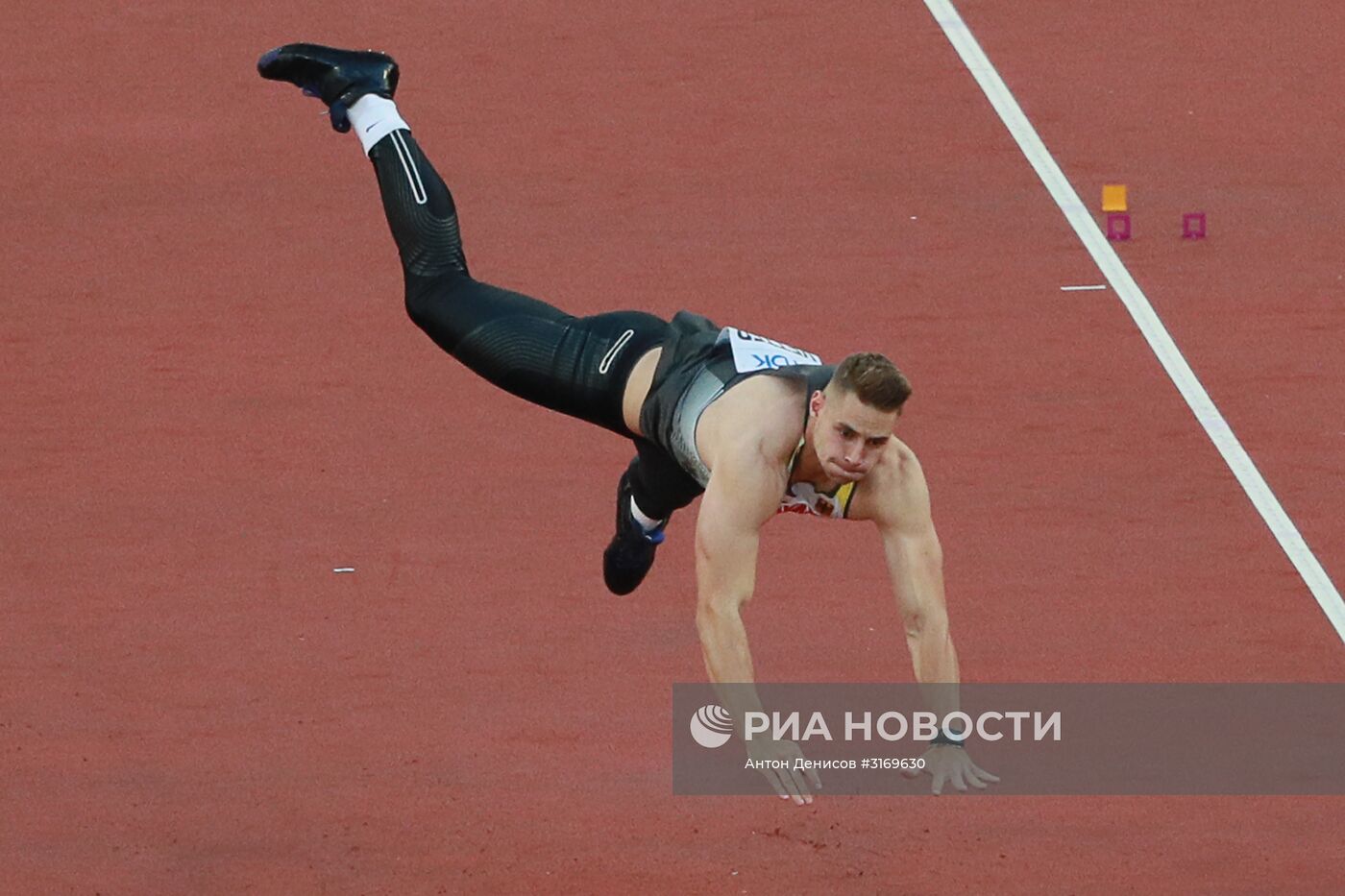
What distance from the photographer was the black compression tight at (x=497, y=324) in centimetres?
771

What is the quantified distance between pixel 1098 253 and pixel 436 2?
453 centimetres

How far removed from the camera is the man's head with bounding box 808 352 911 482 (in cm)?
Answer: 652

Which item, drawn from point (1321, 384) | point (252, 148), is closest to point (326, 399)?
point (252, 148)

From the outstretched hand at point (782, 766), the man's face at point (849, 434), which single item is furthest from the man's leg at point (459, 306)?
the outstretched hand at point (782, 766)

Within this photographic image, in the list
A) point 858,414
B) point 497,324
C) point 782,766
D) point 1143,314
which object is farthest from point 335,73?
point 1143,314

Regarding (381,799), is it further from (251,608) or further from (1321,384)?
(1321,384)

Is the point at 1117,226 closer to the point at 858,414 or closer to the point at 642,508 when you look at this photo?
the point at 642,508

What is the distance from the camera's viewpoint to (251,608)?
9727 mm

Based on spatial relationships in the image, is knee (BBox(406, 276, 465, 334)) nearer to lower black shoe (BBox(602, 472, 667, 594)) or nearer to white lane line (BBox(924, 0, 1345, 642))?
lower black shoe (BBox(602, 472, 667, 594))

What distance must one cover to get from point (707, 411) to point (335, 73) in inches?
78.7

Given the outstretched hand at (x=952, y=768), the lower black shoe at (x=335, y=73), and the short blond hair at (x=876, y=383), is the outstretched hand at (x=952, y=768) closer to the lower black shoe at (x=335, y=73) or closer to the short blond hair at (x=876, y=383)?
the short blond hair at (x=876, y=383)

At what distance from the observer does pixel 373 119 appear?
320 inches

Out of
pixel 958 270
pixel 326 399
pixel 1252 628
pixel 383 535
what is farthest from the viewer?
pixel 958 270

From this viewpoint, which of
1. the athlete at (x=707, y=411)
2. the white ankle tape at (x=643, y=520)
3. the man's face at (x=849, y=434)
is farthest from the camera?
the white ankle tape at (x=643, y=520)
